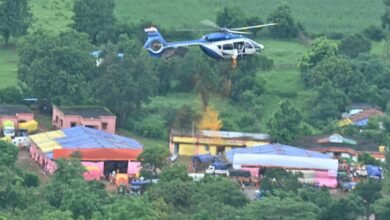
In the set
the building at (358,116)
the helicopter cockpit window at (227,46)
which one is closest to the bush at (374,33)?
the building at (358,116)

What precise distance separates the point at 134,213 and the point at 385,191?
880 cm

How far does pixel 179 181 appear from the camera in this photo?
53.7 metres

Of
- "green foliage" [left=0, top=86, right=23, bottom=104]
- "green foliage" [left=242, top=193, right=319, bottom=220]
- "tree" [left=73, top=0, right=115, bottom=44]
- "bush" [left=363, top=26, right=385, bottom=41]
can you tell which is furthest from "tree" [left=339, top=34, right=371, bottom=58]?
"green foliage" [left=242, top=193, right=319, bottom=220]

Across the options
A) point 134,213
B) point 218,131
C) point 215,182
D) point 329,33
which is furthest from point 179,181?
point 329,33

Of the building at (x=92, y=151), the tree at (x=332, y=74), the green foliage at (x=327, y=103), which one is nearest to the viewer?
the building at (x=92, y=151)

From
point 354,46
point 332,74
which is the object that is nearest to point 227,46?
point 332,74

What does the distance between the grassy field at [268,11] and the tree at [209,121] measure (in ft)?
42.1

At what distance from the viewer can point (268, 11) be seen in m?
78.3

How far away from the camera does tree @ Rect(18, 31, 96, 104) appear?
62.3 m

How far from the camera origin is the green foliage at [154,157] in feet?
189

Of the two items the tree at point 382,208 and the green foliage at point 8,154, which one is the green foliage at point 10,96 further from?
the tree at point 382,208

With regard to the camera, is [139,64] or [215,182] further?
[139,64]

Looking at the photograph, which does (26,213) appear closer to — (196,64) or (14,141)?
(14,141)

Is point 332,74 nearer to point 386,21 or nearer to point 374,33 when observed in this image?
point 374,33
